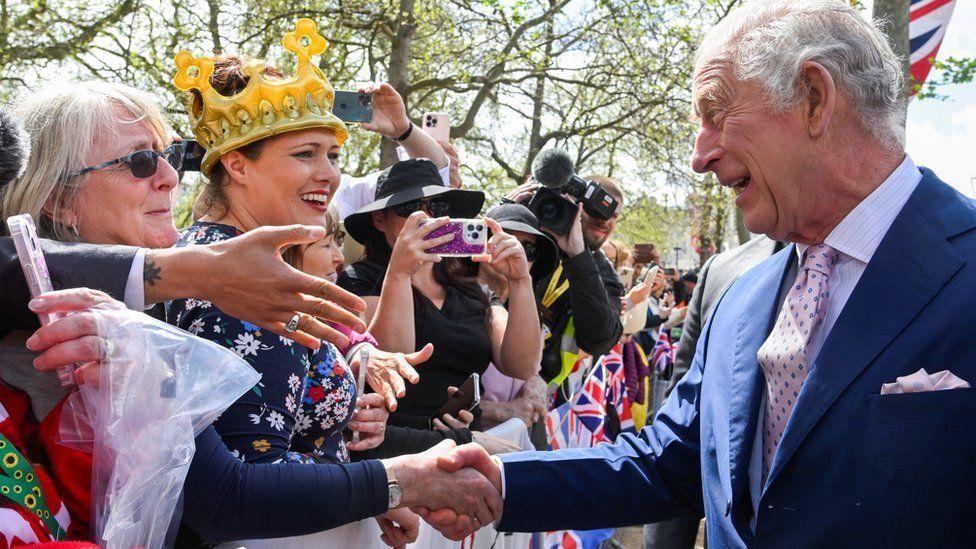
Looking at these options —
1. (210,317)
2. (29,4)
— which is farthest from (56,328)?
(29,4)

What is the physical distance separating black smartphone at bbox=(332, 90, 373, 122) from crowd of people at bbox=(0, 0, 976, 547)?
3.21 ft

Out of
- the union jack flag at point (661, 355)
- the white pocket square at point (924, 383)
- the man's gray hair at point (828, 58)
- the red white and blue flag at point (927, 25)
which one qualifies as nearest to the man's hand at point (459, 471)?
the white pocket square at point (924, 383)

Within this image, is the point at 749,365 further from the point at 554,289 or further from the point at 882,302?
the point at 554,289

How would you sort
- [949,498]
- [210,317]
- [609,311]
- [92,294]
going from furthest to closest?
[609,311] → [210,317] → [949,498] → [92,294]

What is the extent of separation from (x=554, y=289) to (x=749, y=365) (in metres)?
2.58

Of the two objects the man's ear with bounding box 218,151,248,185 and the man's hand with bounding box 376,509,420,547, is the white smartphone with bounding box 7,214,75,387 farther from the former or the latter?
the man's hand with bounding box 376,509,420,547

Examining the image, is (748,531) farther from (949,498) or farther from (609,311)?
(609,311)

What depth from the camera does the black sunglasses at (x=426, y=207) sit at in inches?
145

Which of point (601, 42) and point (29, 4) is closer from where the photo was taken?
point (29, 4)

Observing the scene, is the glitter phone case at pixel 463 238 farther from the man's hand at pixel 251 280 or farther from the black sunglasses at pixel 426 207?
the man's hand at pixel 251 280

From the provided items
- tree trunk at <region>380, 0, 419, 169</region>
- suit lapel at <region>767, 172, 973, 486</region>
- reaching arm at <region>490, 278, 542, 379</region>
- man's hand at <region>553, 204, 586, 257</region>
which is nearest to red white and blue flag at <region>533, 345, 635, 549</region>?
man's hand at <region>553, 204, 586, 257</region>

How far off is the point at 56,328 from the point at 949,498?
5.85ft

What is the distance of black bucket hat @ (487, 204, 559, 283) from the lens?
425cm

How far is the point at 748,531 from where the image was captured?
6.61 ft
